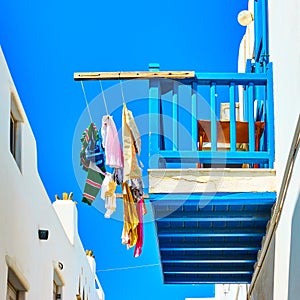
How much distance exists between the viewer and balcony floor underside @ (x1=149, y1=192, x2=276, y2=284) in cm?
900

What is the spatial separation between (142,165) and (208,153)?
0.72 metres

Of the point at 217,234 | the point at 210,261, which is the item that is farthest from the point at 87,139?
the point at 210,261

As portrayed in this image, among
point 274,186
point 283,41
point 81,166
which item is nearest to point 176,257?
point 81,166

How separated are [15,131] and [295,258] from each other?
12.5 feet

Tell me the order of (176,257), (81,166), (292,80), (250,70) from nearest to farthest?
1. (292,80)
2. (81,166)
3. (176,257)
4. (250,70)

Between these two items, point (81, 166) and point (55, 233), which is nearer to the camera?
point (81, 166)

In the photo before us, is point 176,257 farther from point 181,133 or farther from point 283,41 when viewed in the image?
point 283,41

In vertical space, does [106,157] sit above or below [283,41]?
below

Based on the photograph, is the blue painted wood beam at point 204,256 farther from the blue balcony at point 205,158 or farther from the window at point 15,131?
the window at point 15,131

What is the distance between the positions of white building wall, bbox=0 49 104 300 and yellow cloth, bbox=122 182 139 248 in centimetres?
109

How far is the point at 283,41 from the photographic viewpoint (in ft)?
28.5

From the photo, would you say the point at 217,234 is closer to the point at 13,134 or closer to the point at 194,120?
the point at 194,120

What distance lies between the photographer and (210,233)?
1017 cm

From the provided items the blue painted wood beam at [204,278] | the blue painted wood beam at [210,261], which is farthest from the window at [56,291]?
the blue painted wood beam at [210,261]
